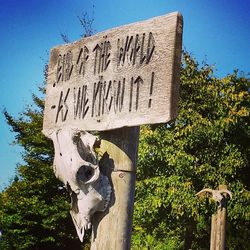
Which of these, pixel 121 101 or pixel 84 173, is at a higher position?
pixel 121 101

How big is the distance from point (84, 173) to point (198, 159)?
14352 millimetres

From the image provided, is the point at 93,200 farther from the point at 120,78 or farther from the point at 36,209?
the point at 36,209

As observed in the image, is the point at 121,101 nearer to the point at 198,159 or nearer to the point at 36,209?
the point at 198,159

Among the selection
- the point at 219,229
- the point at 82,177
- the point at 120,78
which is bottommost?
the point at 82,177

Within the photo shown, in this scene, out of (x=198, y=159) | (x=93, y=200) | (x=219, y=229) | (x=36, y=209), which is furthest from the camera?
(x=36, y=209)

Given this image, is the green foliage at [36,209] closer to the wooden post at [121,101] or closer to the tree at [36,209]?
the tree at [36,209]

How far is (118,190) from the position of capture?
2.34 m

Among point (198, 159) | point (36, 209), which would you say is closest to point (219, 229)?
point (198, 159)

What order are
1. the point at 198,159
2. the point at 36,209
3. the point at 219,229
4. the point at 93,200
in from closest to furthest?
the point at 93,200, the point at 219,229, the point at 198,159, the point at 36,209

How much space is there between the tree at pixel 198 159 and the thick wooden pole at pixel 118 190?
13.6 metres

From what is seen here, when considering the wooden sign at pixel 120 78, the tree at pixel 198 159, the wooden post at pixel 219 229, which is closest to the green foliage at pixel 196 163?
the tree at pixel 198 159

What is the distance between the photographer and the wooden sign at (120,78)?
2215mm

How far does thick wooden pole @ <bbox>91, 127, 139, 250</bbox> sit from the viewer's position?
231cm

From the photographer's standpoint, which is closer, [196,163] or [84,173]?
[84,173]
